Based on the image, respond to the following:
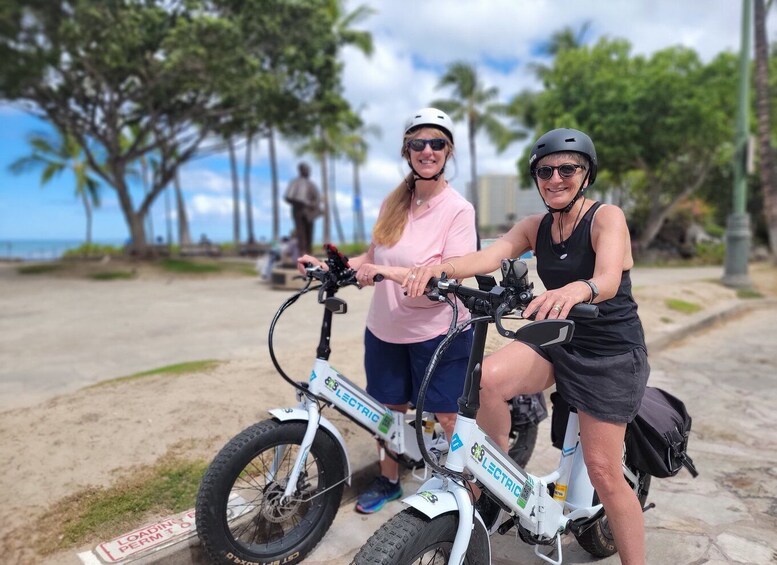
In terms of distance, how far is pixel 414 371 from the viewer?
111 inches

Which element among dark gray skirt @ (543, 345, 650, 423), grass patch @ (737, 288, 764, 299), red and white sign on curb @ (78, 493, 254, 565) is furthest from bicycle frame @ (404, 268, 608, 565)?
grass patch @ (737, 288, 764, 299)

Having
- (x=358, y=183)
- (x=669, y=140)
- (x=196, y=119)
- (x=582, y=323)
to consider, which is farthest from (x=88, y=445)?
(x=358, y=183)

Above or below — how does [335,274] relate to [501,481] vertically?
above

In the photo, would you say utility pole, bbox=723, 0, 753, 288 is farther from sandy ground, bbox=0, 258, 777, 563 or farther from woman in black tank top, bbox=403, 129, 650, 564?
woman in black tank top, bbox=403, 129, 650, 564

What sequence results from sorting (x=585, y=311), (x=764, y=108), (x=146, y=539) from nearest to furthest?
(x=585, y=311) → (x=146, y=539) → (x=764, y=108)

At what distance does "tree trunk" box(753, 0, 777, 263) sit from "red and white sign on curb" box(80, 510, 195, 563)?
16.5 m

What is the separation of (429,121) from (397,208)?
1.47ft

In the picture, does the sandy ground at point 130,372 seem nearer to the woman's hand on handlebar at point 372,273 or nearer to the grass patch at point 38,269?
the woman's hand on handlebar at point 372,273

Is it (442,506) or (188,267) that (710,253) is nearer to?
(188,267)

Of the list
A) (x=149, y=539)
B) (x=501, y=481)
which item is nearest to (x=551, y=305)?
(x=501, y=481)

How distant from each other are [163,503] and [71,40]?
12639 mm

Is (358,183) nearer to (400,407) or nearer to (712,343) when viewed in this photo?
(712,343)

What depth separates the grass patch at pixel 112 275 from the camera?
14.1 metres

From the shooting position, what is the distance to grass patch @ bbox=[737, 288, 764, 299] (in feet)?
36.8
